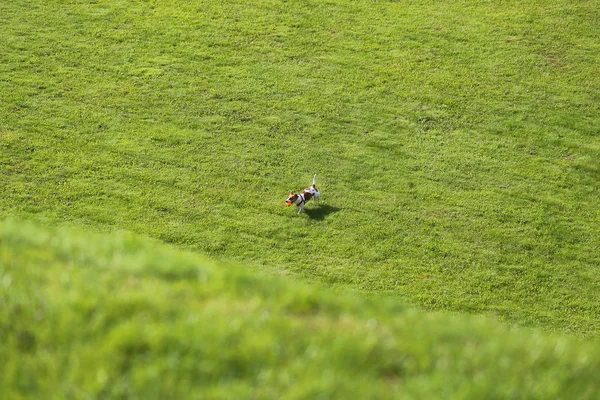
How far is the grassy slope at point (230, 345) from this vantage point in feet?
17.8

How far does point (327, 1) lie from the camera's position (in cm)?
2627

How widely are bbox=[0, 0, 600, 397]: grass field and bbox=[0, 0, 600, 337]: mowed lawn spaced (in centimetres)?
6

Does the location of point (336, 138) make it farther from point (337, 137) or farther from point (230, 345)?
point (230, 345)

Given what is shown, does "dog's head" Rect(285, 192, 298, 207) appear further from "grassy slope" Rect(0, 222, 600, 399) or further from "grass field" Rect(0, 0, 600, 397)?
"grassy slope" Rect(0, 222, 600, 399)

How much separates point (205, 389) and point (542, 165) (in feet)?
50.7

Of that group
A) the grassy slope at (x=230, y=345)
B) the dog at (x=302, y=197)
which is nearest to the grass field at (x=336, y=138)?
the dog at (x=302, y=197)

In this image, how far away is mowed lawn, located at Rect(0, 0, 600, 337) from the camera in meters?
15.0

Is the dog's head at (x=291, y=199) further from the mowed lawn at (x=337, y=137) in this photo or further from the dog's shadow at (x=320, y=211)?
the dog's shadow at (x=320, y=211)

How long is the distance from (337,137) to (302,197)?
388cm

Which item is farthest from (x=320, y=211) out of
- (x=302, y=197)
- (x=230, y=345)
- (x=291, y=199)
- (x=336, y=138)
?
(x=230, y=345)

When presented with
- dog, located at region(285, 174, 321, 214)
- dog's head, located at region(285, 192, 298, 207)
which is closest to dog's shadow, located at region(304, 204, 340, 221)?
dog, located at region(285, 174, 321, 214)

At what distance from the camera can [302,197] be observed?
15.7m

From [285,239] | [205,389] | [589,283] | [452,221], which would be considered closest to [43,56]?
[285,239]

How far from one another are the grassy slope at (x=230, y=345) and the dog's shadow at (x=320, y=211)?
8.91 meters
